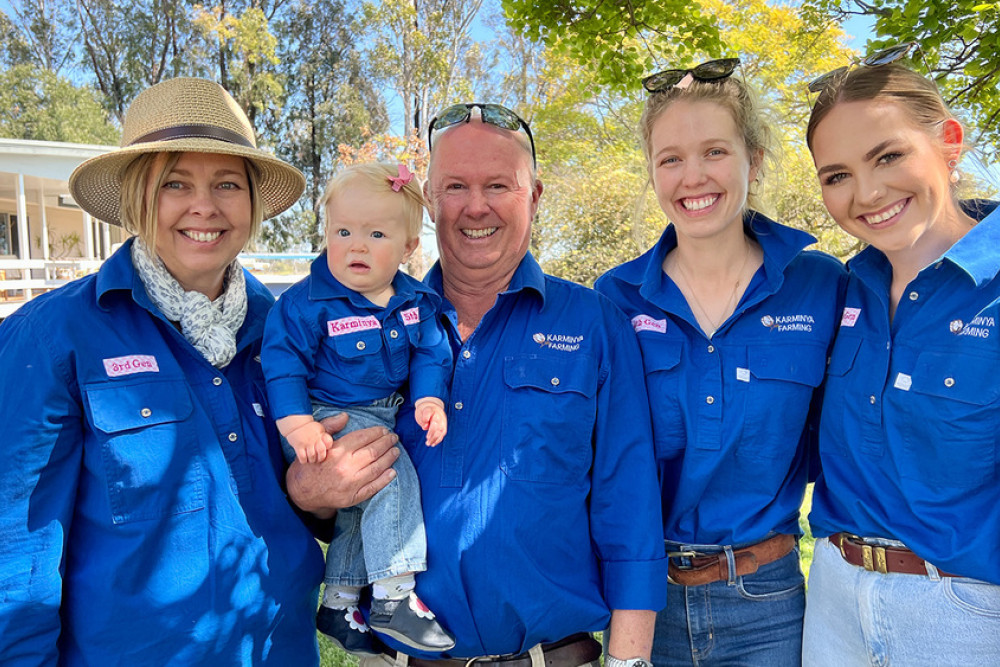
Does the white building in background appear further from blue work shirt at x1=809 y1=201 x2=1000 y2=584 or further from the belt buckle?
the belt buckle

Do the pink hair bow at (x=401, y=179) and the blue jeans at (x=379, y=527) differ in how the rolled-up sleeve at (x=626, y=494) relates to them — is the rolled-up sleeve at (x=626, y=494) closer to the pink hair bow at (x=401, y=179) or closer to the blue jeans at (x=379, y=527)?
the blue jeans at (x=379, y=527)

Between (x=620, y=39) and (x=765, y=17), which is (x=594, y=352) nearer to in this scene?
(x=620, y=39)

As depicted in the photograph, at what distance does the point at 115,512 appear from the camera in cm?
205

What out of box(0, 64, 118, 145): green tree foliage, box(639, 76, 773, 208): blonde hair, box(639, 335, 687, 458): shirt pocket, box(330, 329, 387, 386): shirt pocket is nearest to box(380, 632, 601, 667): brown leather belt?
box(639, 335, 687, 458): shirt pocket

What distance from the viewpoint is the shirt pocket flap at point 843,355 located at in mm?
2400

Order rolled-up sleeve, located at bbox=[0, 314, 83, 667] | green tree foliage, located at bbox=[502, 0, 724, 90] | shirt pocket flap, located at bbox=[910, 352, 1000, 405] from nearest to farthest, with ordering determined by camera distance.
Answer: rolled-up sleeve, located at bbox=[0, 314, 83, 667]
shirt pocket flap, located at bbox=[910, 352, 1000, 405]
green tree foliage, located at bbox=[502, 0, 724, 90]

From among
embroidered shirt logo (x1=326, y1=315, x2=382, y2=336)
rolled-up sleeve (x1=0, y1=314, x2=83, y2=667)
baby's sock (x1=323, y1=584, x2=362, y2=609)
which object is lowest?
baby's sock (x1=323, y1=584, x2=362, y2=609)

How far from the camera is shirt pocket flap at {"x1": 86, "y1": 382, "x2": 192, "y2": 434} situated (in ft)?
6.75

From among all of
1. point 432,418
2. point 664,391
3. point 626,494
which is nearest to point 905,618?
point 626,494

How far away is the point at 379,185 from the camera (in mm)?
2641

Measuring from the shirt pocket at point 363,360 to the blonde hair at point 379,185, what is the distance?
1.53ft

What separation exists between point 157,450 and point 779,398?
6.69 feet

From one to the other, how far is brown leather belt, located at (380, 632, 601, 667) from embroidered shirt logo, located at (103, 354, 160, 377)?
49.6 inches

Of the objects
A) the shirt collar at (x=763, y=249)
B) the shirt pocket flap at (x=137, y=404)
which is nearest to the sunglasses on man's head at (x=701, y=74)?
the shirt collar at (x=763, y=249)
